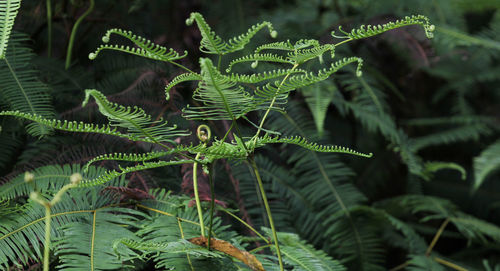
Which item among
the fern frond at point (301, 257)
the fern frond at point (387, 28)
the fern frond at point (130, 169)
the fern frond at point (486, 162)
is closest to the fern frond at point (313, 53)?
the fern frond at point (387, 28)

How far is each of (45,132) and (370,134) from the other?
4.19 feet

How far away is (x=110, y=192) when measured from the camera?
790 mm

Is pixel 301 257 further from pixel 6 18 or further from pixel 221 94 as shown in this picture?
pixel 6 18

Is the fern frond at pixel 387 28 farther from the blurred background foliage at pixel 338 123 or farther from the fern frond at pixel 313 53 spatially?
the blurred background foliage at pixel 338 123

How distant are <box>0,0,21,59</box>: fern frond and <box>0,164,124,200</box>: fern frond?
227mm

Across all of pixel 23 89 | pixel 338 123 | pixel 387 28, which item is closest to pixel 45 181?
pixel 23 89

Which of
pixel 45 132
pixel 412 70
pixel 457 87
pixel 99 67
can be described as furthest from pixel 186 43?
pixel 457 87

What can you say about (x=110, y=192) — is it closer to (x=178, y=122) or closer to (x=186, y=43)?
(x=178, y=122)

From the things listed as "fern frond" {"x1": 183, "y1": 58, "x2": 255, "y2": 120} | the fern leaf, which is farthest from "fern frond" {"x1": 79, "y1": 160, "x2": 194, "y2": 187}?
the fern leaf

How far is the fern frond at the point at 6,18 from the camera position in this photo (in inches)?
28.2

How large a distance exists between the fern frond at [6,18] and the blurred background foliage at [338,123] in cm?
22

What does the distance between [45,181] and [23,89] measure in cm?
23

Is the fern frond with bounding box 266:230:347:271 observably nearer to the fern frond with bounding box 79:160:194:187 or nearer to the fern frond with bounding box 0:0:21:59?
the fern frond with bounding box 79:160:194:187

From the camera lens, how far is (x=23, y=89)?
0.93m
